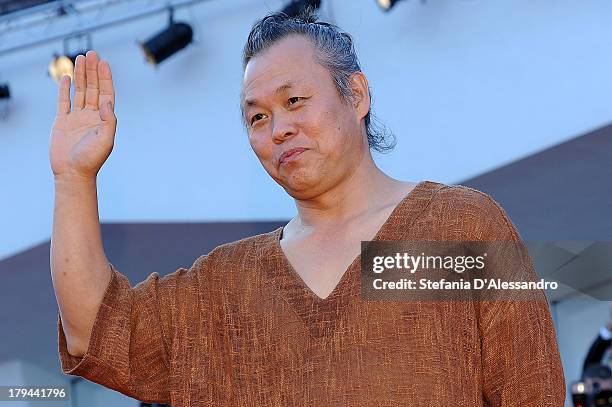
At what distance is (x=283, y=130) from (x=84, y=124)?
11.9 inches

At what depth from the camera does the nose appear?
152 centimetres

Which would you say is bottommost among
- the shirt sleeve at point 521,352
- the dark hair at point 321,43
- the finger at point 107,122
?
the shirt sleeve at point 521,352

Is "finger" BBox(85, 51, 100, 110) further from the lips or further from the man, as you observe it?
the lips

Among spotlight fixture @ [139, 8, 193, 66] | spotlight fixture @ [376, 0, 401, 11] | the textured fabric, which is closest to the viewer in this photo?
the textured fabric

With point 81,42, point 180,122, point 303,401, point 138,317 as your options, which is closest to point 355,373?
point 303,401

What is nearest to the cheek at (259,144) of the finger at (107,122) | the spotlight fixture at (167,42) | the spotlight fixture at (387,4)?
the finger at (107,122)

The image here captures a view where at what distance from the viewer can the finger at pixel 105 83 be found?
5.13 feet

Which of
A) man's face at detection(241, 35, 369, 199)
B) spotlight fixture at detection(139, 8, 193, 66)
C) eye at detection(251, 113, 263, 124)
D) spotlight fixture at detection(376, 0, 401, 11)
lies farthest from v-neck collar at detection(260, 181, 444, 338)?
spotlight fixture at detection(139, 8, 193, 66)

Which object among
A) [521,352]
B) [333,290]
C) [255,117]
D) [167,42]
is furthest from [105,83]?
[167,42]

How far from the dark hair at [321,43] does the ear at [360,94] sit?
0.03 ft

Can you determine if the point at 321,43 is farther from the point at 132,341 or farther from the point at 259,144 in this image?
the point at 132,341

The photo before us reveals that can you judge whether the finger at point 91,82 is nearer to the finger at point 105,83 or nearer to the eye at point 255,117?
the finger at point 105,83

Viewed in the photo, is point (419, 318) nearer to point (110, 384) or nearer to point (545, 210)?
point (110, 384)

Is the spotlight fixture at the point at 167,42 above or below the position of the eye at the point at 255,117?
above
